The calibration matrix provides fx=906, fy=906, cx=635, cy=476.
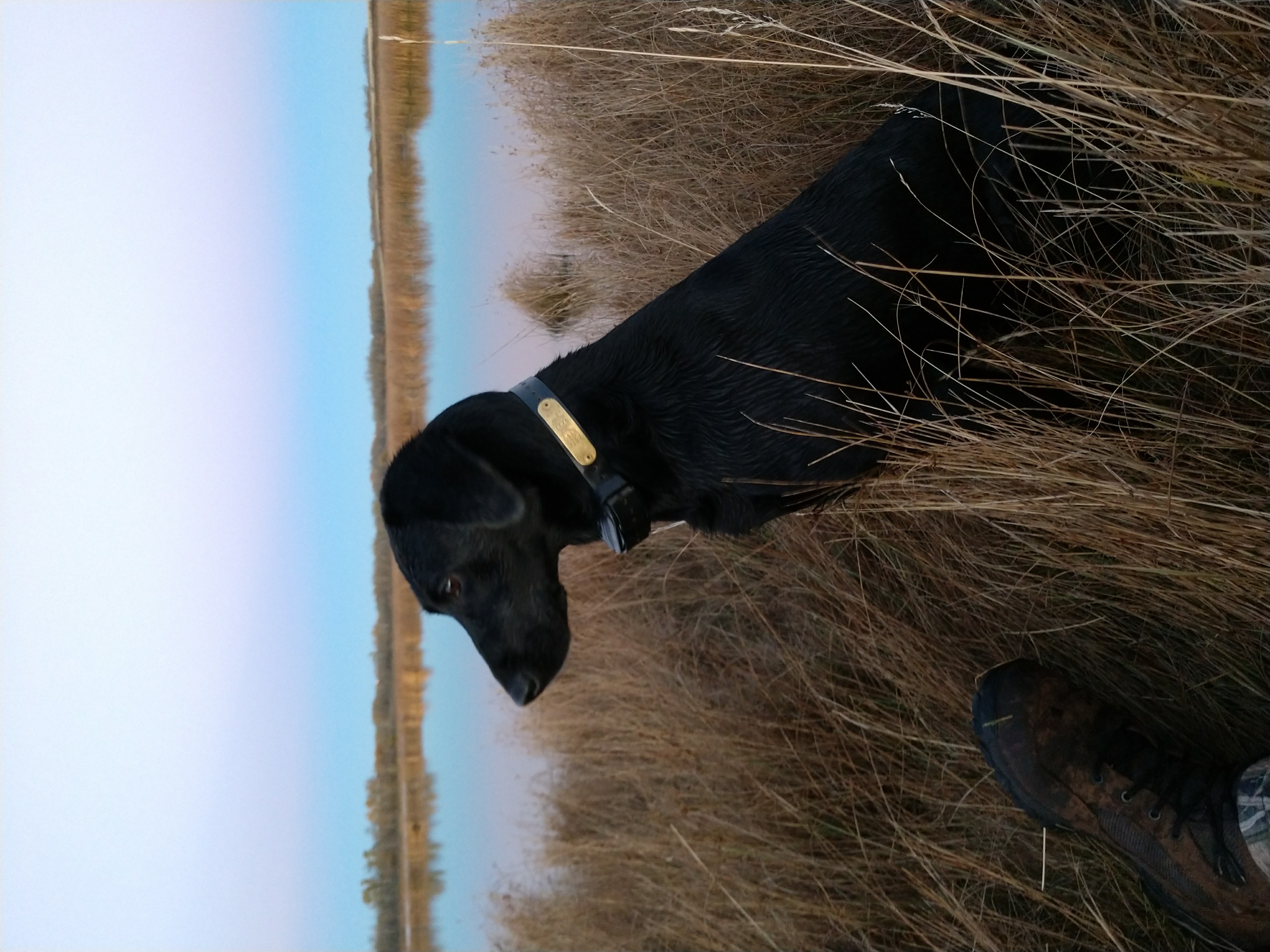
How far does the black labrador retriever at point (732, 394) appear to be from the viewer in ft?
4.89

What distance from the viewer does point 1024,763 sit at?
1775 millimetres

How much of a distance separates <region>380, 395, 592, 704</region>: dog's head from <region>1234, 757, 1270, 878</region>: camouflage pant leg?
1235 millimetres

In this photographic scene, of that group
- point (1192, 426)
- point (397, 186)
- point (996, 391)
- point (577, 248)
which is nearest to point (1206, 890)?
point (1192, 426)

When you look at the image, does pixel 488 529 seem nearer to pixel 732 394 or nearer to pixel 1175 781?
pixel 732 394

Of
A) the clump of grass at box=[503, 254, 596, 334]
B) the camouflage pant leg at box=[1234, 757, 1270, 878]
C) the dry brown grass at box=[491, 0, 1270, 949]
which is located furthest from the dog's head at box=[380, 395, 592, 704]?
the clump of grass at box=[503, 254, 596, 334]

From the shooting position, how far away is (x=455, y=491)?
59.0 inches

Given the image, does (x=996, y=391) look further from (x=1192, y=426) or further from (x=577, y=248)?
(x=577, y=248)

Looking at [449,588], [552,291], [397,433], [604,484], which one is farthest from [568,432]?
[397,433]

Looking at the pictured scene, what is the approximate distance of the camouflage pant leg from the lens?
5.02ft

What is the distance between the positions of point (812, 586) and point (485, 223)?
75.7 inches

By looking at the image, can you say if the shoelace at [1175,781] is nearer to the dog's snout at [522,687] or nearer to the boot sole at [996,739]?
the boot sole at [996,739]

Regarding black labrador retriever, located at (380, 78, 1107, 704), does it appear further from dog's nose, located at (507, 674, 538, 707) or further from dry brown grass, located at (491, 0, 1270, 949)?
dry brown grass, located at (491, 0, 1270, 949)

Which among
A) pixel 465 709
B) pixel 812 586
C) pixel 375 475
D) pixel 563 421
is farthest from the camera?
pixel 465 709

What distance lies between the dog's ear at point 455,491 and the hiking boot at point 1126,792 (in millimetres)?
1072
